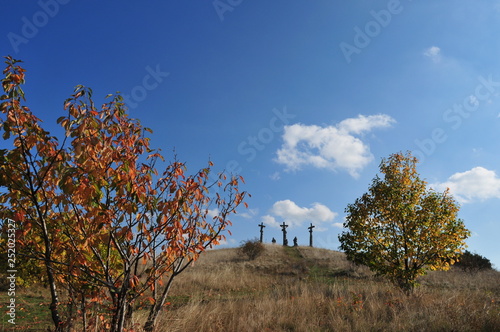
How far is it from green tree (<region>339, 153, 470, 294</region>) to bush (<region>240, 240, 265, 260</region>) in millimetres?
18144

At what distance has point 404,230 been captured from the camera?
36.4 feet

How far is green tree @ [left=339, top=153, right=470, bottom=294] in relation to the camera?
10.7 m

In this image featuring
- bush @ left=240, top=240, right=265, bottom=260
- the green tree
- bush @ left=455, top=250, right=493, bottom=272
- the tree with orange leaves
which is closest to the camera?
the tree with orange leaves

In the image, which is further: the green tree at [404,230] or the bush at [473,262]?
the bush at [473,262]

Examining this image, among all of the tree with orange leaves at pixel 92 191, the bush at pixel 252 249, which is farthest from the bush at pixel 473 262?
the tree with orange leaves at pixel 92 191

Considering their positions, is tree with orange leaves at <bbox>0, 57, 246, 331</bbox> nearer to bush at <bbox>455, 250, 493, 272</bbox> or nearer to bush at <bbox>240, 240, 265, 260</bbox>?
bush at <bbox>240, 240, 265, 260</bbox>

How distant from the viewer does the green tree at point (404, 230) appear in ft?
35.1

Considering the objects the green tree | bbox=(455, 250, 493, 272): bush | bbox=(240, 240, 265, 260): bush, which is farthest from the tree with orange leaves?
bbox=(455, 250, 493, 272): bush

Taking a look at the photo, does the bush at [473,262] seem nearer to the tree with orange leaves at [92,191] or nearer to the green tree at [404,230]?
the green tree at [404,230]

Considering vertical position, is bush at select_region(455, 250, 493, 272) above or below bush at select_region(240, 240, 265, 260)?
below

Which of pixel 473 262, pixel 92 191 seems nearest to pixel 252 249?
pixel 473 262

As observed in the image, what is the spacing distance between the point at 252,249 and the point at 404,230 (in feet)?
64.3

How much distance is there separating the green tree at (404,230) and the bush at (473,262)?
17.8 meters

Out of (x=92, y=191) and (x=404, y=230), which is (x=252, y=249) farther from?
(x=92, y=191)
